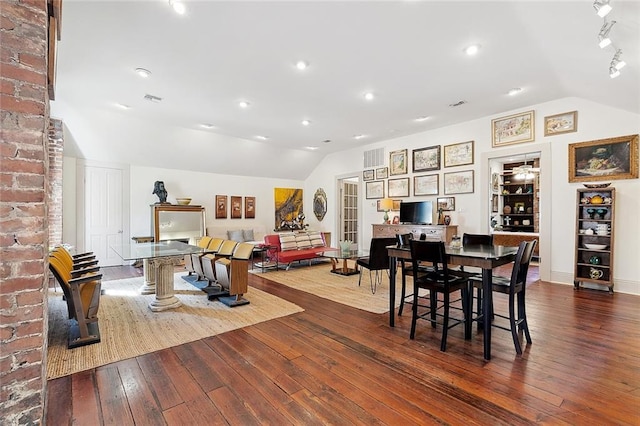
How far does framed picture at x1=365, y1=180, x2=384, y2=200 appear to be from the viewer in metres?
7.78

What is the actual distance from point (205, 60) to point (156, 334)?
10.6 feet

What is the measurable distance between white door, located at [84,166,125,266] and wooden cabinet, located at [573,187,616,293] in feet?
30.0

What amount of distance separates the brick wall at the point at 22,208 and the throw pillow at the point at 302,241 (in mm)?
5278

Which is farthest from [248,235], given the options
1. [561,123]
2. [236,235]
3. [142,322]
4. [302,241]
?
[561,123]

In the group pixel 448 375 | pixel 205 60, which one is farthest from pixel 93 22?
pixel 448 375

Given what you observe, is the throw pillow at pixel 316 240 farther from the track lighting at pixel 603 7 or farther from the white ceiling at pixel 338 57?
the track lighting at pixel 603 7

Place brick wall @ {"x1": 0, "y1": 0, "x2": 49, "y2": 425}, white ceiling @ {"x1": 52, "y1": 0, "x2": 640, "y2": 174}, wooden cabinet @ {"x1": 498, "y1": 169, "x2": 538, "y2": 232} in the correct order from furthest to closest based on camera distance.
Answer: wooden cabinet @ {"x1": 498, "y1": 169, "x2": 538, "y2": 232}
white ceiling @ {"x1": 52, "y1": 0, "x2": 640, "y2": 174}
brick wall @ {"x1": 0, "y1": 0, "x2": 49, "y2": 425}

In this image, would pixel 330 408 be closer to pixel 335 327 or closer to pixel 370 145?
pixel 335 327

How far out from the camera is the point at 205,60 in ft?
11.9

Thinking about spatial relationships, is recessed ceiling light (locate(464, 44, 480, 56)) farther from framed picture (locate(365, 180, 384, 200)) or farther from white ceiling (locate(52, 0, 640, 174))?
framed picture (locate(365, 180, 384, 200))

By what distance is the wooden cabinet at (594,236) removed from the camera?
4.47 meters

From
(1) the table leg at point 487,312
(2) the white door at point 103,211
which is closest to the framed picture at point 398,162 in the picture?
(1) the table leg at point 487,312

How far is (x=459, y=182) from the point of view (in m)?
6.29

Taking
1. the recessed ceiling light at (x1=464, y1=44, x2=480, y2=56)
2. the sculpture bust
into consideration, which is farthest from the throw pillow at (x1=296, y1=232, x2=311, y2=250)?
the recessed ceiling light at (x1=464, y1=44, x2=480, y2=56)
